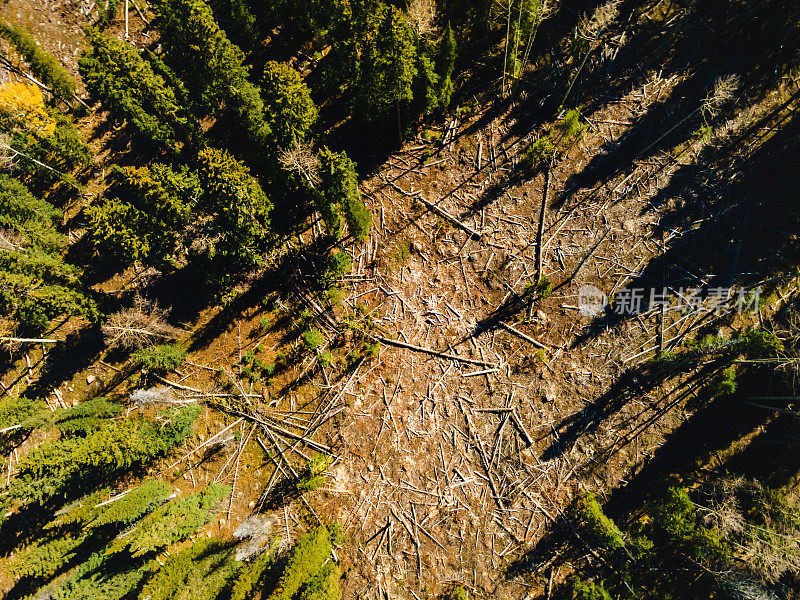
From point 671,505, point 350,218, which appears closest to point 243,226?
point 350,218

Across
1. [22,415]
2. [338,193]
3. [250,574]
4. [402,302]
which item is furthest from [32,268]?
[402,302]

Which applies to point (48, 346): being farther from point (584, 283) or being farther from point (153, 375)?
point (584, 283)

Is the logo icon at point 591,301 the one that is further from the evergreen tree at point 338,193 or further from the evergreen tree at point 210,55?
the evergreen tree at point 210,55

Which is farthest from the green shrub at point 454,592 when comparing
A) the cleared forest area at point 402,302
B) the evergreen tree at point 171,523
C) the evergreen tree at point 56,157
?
the evergreen tree at point 56,157

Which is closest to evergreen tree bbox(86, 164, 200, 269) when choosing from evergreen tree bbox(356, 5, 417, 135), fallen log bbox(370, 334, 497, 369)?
evergreen tree bbox(356, 5, 417, 135)

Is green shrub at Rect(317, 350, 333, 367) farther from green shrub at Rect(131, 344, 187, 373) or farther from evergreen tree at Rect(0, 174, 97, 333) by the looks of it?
evergreen tree at Rect(0, 174, 97, 333)
